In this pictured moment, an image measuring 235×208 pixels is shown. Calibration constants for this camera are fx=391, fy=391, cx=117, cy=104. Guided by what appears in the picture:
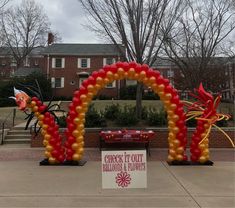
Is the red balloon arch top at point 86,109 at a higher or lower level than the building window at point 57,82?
lower

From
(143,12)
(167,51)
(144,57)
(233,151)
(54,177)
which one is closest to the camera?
(54,177)

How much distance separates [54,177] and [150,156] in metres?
4.91

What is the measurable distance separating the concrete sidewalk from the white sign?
0.27m

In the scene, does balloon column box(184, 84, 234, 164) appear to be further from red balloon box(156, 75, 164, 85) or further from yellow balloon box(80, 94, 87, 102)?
yellow balloon box(80, 94, 87, 102)

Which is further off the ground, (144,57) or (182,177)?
(144,57)

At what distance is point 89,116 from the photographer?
57.0 feet

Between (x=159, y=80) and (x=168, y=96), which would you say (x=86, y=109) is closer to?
(x=159, y=80)

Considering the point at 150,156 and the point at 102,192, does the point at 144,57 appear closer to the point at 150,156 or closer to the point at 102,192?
the point at 150,156

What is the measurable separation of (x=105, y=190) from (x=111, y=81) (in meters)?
4.49

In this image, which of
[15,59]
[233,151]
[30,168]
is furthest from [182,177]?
[15,59]

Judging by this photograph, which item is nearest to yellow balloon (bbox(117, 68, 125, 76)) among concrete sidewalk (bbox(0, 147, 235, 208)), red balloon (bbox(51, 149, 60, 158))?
concrete sidewalk (bbox(0, 147, 235, 208))

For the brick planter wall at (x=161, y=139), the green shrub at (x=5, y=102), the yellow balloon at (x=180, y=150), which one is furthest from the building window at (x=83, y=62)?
the yellow balloon at (x=180, y=150)

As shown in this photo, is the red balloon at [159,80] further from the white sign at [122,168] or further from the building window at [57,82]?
the building window at [57,82]

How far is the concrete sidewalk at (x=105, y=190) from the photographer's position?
7.31 metres
